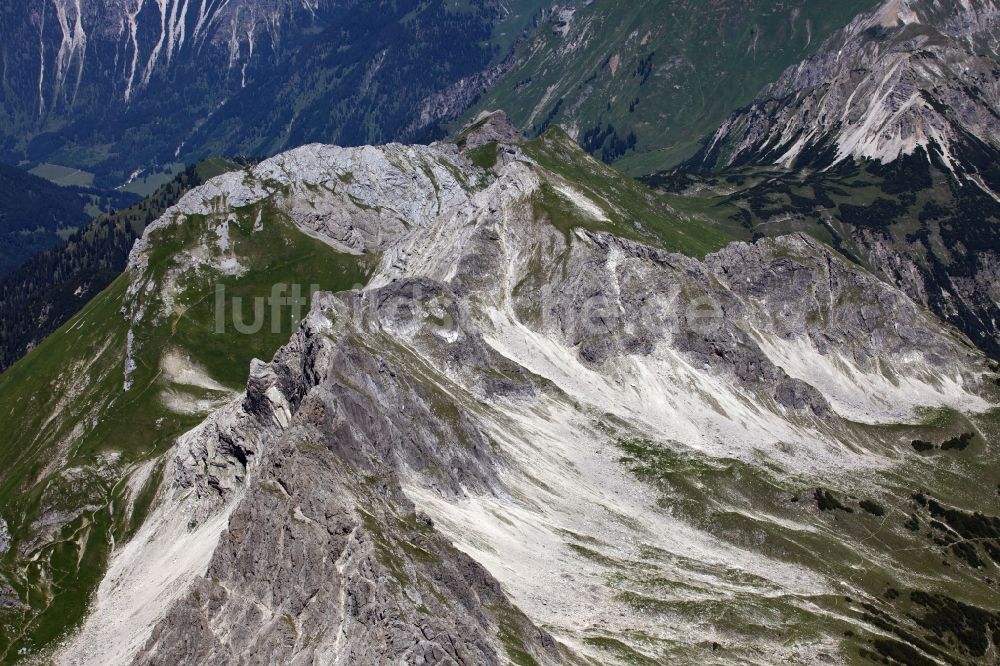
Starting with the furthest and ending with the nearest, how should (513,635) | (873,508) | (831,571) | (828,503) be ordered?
(873,508)
(828,503)
(831,571)
(513,635)

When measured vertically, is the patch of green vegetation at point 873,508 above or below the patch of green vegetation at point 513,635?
below

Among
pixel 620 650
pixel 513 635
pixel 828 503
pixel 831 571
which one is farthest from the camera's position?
pixel 828 503

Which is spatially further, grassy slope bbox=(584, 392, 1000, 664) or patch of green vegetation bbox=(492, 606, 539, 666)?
grassy slope bbox=(584, 392, 1000, 664)

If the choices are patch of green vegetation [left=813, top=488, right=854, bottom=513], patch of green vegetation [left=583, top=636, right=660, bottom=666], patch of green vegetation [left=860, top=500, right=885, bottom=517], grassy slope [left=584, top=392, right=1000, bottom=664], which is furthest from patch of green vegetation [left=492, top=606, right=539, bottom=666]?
patch of green vegetation [left=860, top=500, right=885, bottom=517]

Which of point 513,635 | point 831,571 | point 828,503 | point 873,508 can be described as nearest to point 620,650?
point 513,635

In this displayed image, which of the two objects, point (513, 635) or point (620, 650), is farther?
point (620, 650)

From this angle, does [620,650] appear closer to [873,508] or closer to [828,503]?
[828,503]

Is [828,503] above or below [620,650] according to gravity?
below

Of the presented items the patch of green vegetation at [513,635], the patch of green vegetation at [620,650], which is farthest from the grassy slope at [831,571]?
the patch of green vegetation at [513,635]

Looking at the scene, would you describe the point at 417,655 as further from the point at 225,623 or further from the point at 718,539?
the point at 718,539

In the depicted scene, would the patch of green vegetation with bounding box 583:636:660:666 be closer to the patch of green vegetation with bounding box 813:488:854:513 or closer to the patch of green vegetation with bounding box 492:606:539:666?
the patch of green vegetation with bounding box 492:606:539:666

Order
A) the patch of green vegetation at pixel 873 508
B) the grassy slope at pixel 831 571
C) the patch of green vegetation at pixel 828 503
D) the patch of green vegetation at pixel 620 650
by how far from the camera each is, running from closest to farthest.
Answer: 1. the patch of green vegetation at pixel 620 650
2. the grassy slope at pixel 831 571
3. the patch of green vegetation at pixel 828 503
4. the patch of green vegetation at pixel 873 508

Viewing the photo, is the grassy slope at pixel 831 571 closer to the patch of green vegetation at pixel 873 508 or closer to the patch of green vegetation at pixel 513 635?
the patch of green vegetation at pixel 873 508
